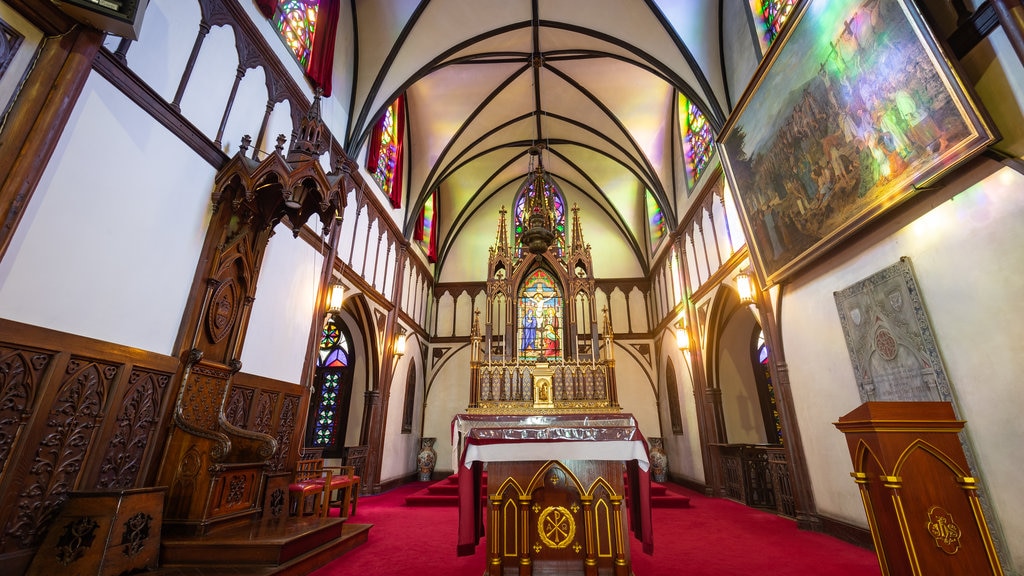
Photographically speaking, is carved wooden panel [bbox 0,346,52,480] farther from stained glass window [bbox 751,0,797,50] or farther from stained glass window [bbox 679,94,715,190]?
stained glass window [bbox 679,94,715,190]

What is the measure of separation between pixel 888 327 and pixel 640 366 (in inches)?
383

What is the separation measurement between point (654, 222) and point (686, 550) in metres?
10.8

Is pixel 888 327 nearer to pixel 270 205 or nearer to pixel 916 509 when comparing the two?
pixel 916 509

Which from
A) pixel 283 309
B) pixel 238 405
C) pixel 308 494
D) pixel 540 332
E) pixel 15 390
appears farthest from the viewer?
pixel 540 332

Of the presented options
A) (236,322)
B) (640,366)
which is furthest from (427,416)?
(236,322)

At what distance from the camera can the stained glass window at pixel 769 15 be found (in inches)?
236

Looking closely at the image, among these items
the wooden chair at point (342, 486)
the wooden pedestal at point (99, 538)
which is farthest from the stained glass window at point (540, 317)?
the wooden pedestal at point (99, 538)

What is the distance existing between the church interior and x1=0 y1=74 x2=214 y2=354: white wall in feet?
0.08

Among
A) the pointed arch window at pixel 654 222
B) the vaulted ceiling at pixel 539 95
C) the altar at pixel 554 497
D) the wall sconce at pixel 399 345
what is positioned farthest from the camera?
the pointed arch window at pixel 654 222

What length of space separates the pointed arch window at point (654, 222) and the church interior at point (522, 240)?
12.0ft

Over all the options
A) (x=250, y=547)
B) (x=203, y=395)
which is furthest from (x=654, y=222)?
(x=250, y=547)

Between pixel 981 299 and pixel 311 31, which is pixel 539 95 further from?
pixel 981 299

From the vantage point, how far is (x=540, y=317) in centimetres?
1220

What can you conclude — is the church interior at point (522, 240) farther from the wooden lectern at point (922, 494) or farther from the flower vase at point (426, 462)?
the flower vase at point (426, 462)
